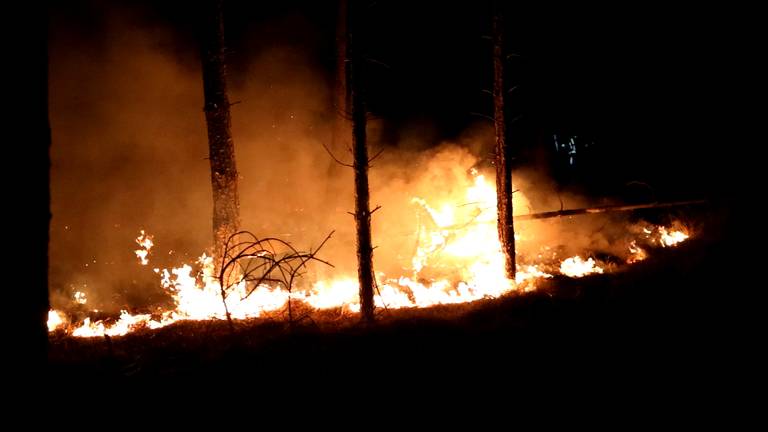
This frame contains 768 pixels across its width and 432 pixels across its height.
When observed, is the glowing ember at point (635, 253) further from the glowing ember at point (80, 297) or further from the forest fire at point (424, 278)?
the glowing ember at point (80, 297)

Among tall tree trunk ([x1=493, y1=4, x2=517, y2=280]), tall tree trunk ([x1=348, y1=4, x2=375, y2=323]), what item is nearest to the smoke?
tall tree trunk ([x1=493, y1=4, x2=517, y2=280])

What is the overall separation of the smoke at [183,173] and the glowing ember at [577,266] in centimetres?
116

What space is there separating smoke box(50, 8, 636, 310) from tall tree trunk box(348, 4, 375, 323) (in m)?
4.56

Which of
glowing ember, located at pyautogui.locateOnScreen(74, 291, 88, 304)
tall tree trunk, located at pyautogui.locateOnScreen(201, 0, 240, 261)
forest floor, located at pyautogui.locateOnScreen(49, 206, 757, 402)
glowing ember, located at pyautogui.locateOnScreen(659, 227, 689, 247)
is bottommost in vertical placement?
forest floor, located at pyautogui.locateOnScreen(49, 206, 757, 402)

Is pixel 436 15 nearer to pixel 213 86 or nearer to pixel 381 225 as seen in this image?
pixel 381 225

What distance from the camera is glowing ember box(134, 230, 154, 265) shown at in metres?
12.7

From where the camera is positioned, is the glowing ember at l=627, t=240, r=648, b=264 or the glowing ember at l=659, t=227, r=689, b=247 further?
the glowing ember at l=659, t=227, r=689, b=247

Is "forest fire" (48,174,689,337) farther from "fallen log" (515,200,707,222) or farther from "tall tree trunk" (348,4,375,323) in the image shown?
"fallen log" (515,200,707,222)

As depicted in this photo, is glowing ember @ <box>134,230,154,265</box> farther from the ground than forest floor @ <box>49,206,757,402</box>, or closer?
farther from the ground

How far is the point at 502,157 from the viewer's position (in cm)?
1056

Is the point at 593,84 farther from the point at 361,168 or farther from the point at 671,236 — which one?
the point at 361,168

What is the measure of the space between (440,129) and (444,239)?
6081 mm

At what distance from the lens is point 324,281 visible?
11688 millimetres

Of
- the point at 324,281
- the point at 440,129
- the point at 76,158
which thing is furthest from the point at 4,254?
the point at 440,129
